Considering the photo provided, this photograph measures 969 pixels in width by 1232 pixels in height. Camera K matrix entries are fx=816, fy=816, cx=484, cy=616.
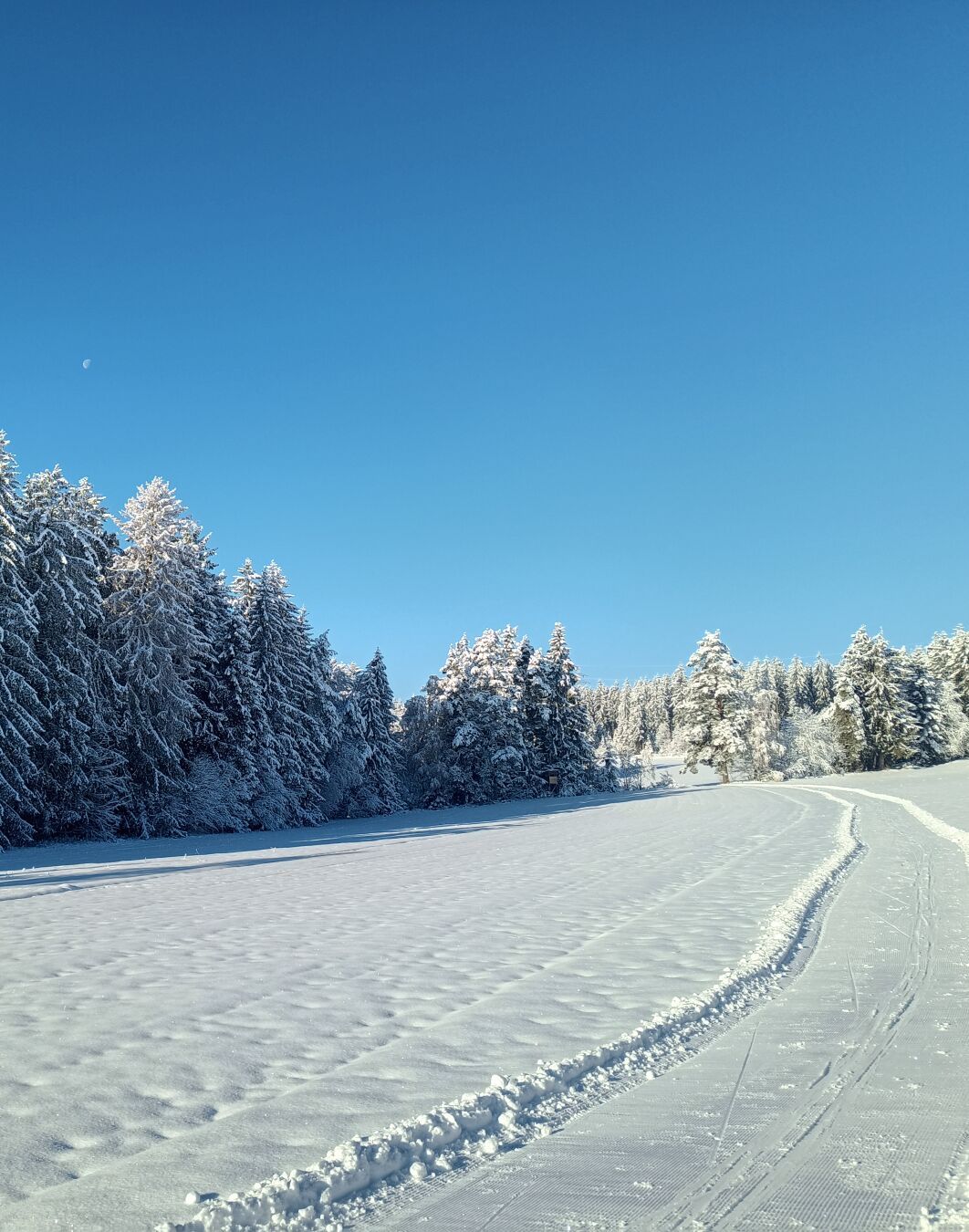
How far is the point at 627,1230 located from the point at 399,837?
913 inches

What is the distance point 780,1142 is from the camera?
350 centimetres

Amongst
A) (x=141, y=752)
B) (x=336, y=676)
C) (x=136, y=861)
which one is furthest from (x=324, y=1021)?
(x=336, y=676)

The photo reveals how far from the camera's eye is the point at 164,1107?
13.0ft

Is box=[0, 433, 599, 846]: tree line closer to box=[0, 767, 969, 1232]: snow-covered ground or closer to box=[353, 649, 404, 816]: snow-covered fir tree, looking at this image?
box=[353, 649, 404, 816]: snow-covered fir tree

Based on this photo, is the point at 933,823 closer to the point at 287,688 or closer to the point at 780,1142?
the point at 780,1142

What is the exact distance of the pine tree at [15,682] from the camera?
78.6 ft

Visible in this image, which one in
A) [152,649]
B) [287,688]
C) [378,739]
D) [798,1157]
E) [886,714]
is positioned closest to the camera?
[798,1157]

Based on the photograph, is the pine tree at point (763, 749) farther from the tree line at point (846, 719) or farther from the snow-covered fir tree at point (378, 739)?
the snow-covered fir tree at point (378, 739)

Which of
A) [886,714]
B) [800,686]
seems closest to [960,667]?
[886,714]

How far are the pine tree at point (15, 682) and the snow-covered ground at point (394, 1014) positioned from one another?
11930 mm

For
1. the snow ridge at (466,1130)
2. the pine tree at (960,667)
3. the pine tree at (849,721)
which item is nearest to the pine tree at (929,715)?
the pine tree at (849,721)

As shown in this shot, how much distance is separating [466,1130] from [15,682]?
24687 mm

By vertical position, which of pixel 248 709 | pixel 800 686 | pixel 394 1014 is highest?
pixel 800 686

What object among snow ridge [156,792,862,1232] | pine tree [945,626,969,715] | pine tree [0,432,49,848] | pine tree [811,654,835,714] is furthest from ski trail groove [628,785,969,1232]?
pine tree [811,654,835,714]
